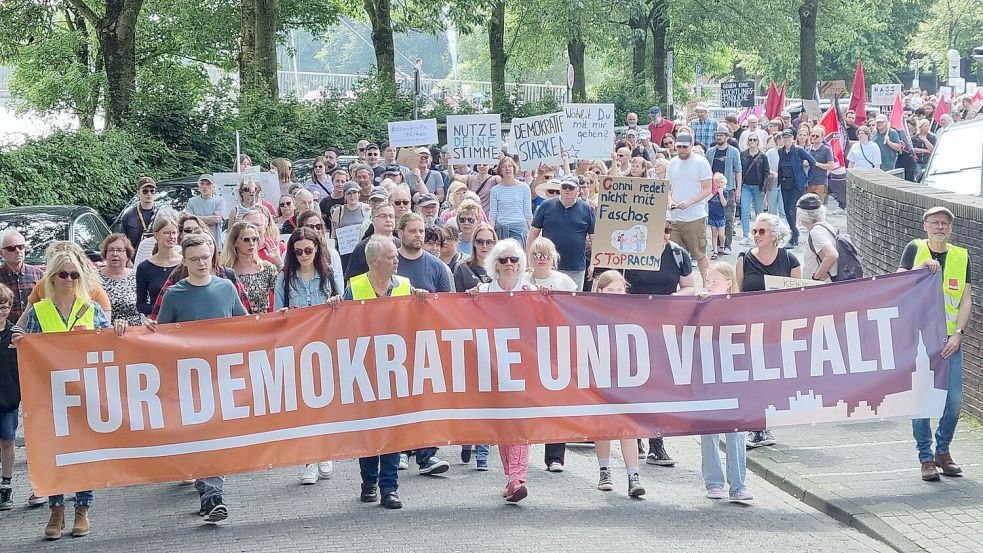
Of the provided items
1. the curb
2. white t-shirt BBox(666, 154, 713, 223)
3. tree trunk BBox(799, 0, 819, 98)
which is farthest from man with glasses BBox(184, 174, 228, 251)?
tree trunk BBox(799, 0, 819, 98)

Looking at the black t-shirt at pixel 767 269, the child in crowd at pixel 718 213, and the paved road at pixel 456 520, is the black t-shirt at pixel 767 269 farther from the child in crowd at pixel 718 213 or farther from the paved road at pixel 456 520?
the child in crowd at pixel 718 213

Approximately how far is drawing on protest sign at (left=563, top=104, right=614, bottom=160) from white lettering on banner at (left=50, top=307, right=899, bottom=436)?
1043 cm

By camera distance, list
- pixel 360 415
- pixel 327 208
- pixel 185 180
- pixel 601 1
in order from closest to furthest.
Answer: pixel 360 415 → pixel 327 208 → pixel 185 180 → pixel 601 1

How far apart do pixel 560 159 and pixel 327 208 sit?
449cm

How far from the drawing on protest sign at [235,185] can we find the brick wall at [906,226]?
22.6 feet

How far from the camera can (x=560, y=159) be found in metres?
19.2

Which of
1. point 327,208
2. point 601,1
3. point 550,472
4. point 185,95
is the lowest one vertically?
point 550,472

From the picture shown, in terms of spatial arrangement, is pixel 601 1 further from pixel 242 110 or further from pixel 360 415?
pixel 360 415

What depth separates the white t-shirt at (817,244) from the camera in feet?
35.5

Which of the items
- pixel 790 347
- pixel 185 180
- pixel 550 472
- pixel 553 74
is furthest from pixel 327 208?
pixel 553 74

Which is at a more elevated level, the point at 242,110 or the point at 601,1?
the point at 601,1

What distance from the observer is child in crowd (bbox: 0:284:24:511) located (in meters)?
8.98

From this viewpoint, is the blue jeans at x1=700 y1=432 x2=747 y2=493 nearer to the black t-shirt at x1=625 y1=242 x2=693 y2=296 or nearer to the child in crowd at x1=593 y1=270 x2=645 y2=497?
the child in crowd at x1=593 y1=270 x2=645 y2=497

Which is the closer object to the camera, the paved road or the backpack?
the paved road
